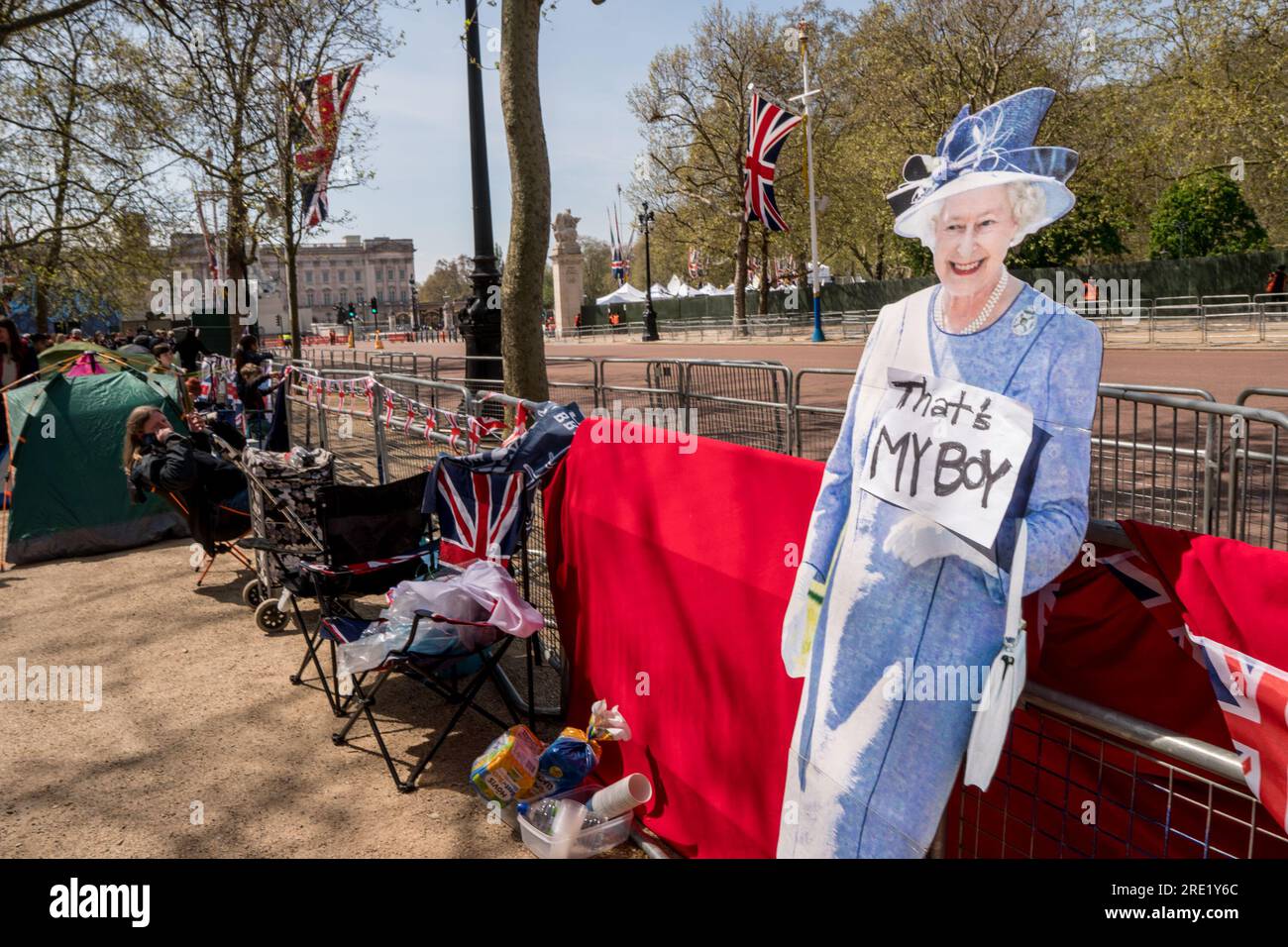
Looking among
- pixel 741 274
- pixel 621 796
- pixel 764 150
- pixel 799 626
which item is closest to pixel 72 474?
pixel 621 796

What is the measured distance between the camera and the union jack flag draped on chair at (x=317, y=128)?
63.5ft

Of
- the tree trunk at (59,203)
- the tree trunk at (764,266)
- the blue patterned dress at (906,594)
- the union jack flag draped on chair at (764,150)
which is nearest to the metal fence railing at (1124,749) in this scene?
the blue patterned dress at (906,594)

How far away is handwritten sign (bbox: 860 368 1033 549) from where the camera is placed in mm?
2736

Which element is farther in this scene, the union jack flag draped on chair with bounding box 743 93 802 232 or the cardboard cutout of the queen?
the union jack flag draped on chair with bounding box 743 93 802 232

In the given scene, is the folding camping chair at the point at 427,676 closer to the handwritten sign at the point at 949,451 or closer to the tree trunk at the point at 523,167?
the handwritten sign at the point at 949,451

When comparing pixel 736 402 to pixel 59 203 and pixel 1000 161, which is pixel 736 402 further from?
pixel 59 203

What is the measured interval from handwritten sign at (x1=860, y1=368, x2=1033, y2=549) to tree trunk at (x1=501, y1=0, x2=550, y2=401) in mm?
5780

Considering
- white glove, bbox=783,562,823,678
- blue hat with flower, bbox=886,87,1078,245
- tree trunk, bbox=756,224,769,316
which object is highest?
tree trunk, bbox=756,224,769,316

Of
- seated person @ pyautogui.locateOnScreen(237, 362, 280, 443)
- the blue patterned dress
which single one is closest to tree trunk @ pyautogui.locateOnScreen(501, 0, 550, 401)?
the blue patterned dress

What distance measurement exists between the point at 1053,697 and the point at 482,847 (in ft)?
8.42

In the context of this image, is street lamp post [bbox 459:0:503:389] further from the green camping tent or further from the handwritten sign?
the handwritten sign

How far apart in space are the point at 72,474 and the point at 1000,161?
9714mm

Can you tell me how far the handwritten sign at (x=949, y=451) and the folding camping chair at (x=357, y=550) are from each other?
3.58 metres

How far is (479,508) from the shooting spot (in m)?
5.37
